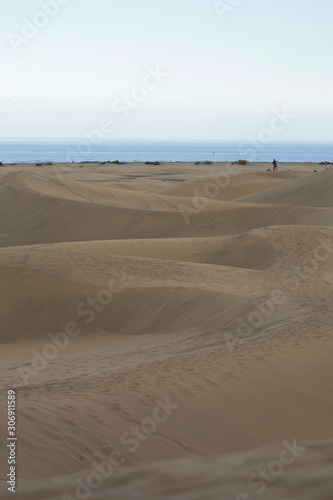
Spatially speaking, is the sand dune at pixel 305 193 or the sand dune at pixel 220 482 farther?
the sand dune at pixel 305 193

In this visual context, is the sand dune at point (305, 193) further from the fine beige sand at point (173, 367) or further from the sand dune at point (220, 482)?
the sand dune at point (220, 482)

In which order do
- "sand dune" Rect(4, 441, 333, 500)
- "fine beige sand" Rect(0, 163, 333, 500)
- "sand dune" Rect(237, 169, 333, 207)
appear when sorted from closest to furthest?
1. "sand dune" Rect(4, 441, 333, 500)
2. "fine beige sand" Rect(0, 163, 333, 500)
3. "sand dune" Rect(237, 169, 333, 207)

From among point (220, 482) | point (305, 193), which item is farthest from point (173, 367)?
point (305, 193)

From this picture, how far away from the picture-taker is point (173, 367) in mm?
7836

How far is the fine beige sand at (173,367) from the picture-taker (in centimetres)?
441

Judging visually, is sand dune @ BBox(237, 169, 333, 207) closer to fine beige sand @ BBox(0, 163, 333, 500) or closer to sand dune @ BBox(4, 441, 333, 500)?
fine beige sand @ BBox(0, 163, 333, 500)

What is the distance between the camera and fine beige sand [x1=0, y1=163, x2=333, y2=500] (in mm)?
4406

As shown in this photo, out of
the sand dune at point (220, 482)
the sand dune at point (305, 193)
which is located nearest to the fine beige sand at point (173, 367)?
the sand dune at point (220, 482)

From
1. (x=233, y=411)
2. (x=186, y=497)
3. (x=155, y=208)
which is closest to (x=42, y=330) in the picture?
(x=233, y=411)

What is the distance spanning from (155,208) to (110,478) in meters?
23.8

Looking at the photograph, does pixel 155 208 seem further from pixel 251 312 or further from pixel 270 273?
pixel 251 312

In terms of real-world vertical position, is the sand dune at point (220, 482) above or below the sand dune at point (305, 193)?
below

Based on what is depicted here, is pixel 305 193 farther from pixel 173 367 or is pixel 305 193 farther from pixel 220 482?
pixel 220 482

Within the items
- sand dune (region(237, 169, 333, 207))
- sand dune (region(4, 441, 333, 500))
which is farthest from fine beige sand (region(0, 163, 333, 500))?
sand dune (region(237, 169, 333, 207))
